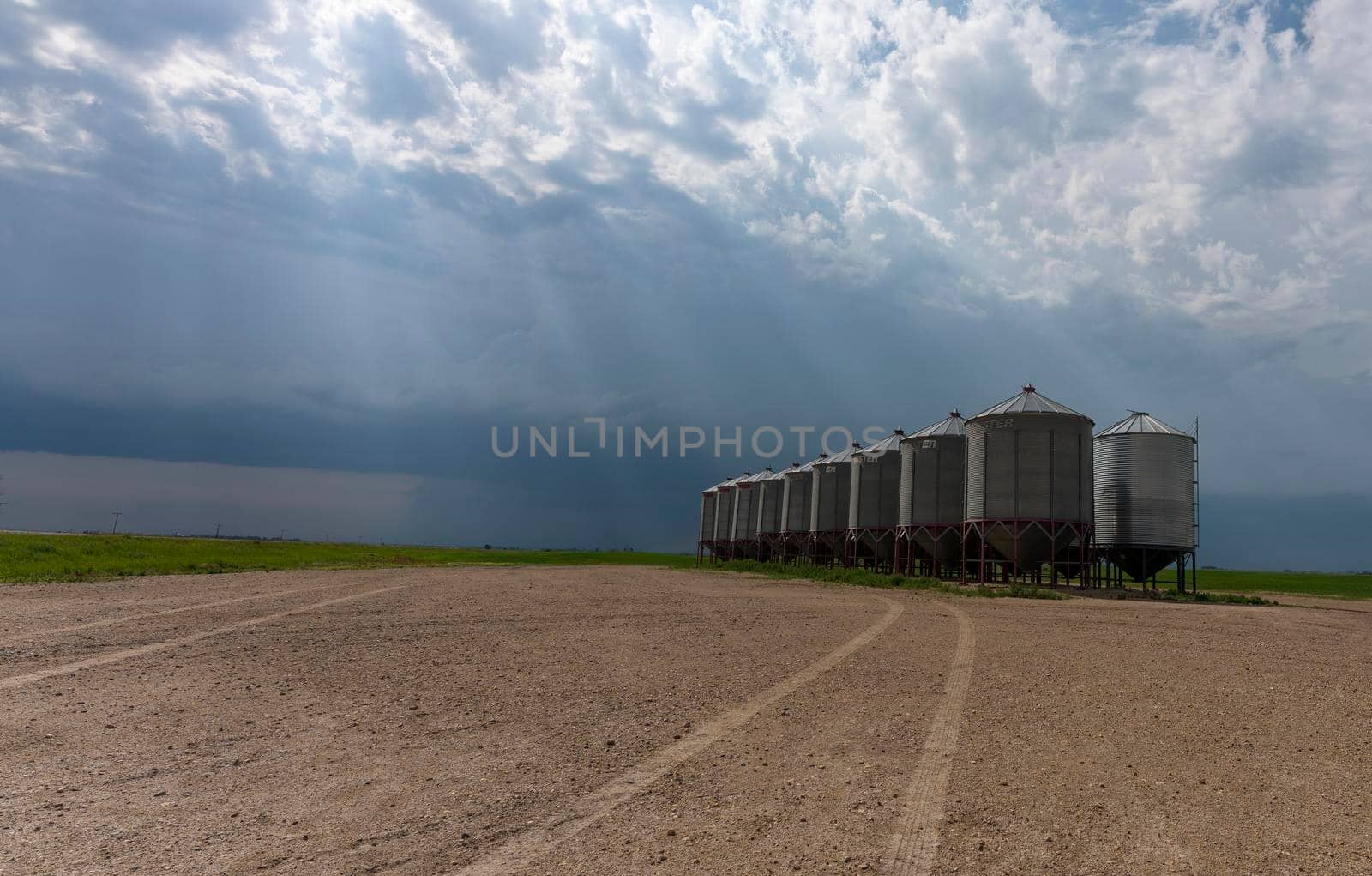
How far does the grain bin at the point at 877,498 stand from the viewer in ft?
176

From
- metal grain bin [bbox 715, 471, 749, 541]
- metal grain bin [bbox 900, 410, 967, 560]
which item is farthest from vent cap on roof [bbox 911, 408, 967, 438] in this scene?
metal grain bin [bbox 715, 471, 749, 541]

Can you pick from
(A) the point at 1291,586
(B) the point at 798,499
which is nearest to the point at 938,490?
(B) the point at 798,499

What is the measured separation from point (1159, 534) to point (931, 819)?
3870 cm

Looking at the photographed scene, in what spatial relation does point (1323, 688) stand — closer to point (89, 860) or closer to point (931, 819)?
point (931, 819)

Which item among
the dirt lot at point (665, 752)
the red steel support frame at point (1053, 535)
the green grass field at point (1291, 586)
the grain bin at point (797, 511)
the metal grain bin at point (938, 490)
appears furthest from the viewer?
the grain bin at point (797, 511)

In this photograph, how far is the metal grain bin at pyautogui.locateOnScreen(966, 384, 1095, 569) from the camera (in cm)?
3959

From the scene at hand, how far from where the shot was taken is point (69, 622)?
17859 millimetres

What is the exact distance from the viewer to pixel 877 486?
54750 mm

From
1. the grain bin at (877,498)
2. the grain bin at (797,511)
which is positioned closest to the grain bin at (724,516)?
the grain bin at (797,511)

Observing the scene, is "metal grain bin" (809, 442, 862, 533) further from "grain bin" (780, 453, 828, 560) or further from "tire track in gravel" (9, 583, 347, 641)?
"tire track in gravel" (9, 583, 347, 641)

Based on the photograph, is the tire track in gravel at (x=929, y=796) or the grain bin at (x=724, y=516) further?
the grain bin at (x=724, y=516)

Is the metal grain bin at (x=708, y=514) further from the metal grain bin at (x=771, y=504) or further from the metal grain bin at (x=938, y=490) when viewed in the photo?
the metal grain bin at (x=938, y=490)

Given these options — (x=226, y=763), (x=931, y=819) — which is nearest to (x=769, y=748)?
→ (x=931, y=819)

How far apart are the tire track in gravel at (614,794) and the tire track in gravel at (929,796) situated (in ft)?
7.40
